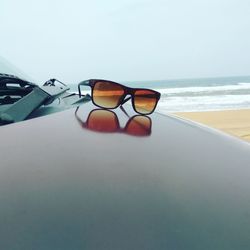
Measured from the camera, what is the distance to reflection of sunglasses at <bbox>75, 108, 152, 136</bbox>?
0.72 metres

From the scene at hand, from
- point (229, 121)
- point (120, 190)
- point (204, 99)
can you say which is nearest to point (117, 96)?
point (120, 190)

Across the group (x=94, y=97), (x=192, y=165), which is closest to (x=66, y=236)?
(x=192, y=165)

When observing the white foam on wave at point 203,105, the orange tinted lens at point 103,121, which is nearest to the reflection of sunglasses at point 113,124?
the orange tinted lens at point 103,121

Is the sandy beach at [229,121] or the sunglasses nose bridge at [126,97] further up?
the sunglasses nose bridge at [126,97]

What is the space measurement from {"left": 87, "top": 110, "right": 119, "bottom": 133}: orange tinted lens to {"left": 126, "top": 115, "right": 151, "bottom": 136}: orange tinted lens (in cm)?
3

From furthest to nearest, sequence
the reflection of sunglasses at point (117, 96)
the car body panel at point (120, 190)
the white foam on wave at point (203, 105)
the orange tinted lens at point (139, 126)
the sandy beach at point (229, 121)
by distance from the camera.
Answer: the white foam on wave at point (203, 105), the sandy beach at point (229, 121), the reflection of sunglasses at point (117, 96), the orange tinted lens at point (139, 126), the car body panel at point (120, 190)

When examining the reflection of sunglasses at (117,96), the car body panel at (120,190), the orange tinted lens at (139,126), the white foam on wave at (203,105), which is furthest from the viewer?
the white foam on wave at (203,105)

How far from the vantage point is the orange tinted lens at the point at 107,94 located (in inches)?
36.8

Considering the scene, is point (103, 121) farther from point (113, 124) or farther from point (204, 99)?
point (204, 99)

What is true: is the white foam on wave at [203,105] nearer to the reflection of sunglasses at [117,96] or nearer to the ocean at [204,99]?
the ocean at [204,99]

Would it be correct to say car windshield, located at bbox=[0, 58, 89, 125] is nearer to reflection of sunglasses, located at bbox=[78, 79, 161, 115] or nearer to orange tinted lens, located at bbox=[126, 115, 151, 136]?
reflection of sunglasses, located at bbox=[78, 79, 161, 115]

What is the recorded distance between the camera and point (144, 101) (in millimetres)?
941

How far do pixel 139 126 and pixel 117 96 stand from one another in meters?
0.21

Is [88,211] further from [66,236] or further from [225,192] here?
[225,192]
